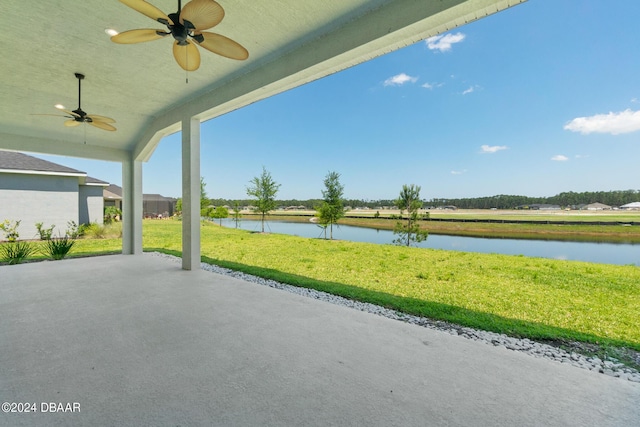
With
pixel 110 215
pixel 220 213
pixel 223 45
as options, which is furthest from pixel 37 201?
pixel 223 45

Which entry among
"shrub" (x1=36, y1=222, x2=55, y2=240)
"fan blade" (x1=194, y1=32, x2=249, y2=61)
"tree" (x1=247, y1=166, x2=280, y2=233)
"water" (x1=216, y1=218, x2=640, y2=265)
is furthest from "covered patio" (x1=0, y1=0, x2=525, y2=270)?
"tree" (x1=247, y1=166, x2=280, y2=233)

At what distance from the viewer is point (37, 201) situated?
9117mm

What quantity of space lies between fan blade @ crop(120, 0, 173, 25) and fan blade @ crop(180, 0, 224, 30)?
114mm

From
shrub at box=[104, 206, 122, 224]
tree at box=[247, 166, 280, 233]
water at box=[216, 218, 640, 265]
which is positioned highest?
tree at box=[247, 166, 280, 233]

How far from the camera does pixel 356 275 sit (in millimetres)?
5121

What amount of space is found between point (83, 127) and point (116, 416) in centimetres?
612

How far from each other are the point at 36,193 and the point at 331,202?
1074 centimetres

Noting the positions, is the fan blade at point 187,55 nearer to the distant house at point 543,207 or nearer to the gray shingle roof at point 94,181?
the distant house at point 543,207

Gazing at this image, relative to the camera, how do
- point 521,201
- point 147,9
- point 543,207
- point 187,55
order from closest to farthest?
1. point 147,9
2. point 187,55
3. point 543,207
4. point 521,201

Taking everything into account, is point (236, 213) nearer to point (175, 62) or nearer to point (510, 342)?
point (175, 62)

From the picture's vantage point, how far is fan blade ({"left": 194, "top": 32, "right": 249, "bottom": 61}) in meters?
2.10

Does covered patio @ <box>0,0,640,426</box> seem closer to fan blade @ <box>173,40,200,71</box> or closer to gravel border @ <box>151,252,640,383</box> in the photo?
gravel border @ <box>151,252,640,383</box>

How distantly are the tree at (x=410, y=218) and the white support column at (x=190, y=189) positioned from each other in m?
8.38

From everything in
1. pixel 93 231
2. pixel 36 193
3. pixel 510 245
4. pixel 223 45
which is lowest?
pixel 510 245
